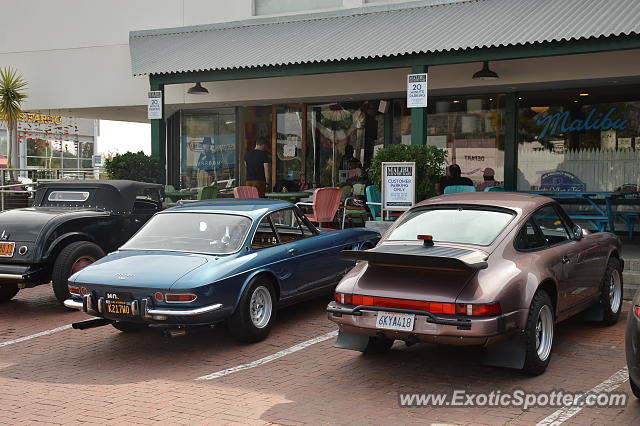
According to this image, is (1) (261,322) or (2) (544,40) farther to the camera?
(2) (544,40)

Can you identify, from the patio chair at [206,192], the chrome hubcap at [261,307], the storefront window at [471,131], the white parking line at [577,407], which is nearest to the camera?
the white parking line at [577,407]

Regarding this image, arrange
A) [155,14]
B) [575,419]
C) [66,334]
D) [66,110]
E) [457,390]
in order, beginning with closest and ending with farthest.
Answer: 1. [575,419]
2. [457,390]
3. [66,334]
4. [155,14]
5. [66,110]

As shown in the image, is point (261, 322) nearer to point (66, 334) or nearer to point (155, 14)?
point (66, 334)

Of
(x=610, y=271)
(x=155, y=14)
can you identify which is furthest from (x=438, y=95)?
(x=610, y=271)

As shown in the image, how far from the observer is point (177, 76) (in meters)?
15.6

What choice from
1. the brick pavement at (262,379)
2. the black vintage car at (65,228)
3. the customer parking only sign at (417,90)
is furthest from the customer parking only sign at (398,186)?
the brick pavement at (262,379)

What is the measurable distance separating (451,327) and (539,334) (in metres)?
1.04

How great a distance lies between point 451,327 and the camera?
559cm

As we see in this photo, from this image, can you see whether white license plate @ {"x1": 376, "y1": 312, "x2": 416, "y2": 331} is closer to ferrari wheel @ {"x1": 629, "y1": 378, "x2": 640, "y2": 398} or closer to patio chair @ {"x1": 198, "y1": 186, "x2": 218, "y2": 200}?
ferrari wheel @ {"x1": 629, "y1": 378, "x2": 640, "y2": 398}

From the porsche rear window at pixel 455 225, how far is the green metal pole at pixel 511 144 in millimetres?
8848

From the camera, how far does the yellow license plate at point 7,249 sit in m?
8.83

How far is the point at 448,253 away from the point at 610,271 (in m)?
2.91

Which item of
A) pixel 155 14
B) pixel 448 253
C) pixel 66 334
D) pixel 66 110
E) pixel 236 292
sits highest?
pixel 155 14

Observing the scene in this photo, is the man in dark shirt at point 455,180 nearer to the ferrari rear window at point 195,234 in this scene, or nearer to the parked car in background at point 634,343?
the ferrari rear window at point 195,234
